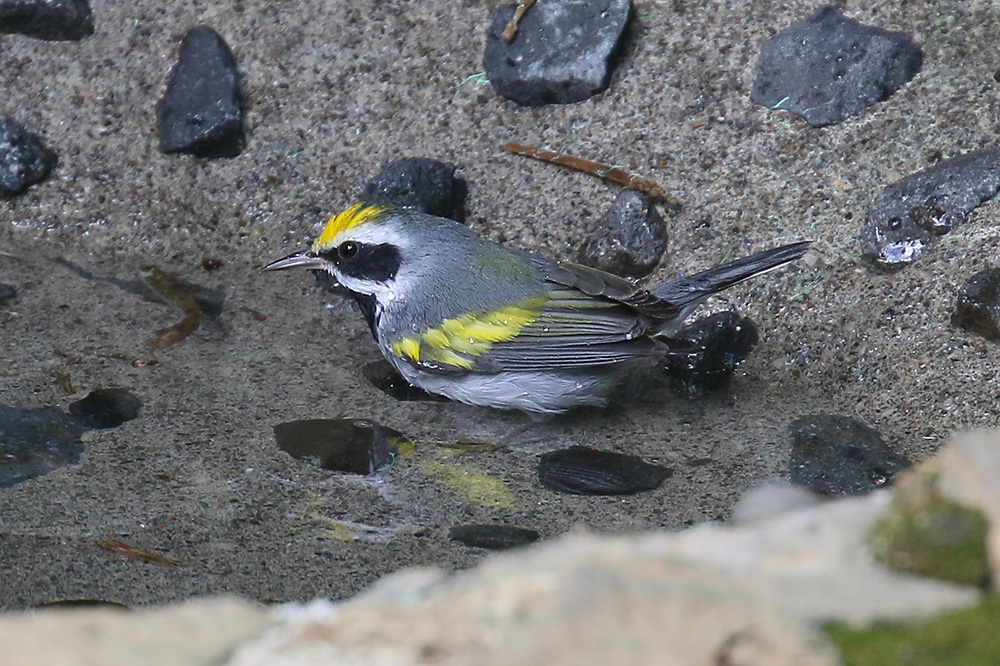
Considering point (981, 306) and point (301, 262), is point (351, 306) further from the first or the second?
point (981, 306)

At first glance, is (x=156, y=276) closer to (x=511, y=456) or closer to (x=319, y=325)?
(x=319, y=325)

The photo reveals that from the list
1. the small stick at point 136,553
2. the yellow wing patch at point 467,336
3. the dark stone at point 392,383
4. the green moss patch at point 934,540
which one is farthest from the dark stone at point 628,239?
the green moss patch at point 934,540

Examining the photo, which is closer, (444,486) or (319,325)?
(444,486)

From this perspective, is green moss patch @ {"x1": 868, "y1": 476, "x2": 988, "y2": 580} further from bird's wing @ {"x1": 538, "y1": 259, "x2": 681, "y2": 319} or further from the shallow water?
bird's wing @ {"x1": 538, "y1": 259, "x2": 681, "y2": 319}

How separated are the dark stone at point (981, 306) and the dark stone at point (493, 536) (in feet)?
5.81

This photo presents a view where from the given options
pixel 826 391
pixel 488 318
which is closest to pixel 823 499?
pixel 826 391

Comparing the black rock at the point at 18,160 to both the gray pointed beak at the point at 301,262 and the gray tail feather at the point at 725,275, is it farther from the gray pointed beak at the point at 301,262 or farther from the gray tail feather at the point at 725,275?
the gray tail feather at the point at 725,275

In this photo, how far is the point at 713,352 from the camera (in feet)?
14.1

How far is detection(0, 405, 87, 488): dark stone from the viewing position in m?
3.46


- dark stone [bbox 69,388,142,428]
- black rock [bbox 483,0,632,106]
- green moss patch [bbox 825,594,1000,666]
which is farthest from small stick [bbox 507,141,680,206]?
green moss patch [bbox 825,594,1000,666]

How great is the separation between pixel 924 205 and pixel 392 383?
2191mm

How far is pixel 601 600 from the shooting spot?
146 centimetres

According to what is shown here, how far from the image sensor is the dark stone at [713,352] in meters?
4.23

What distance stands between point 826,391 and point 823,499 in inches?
31.9
